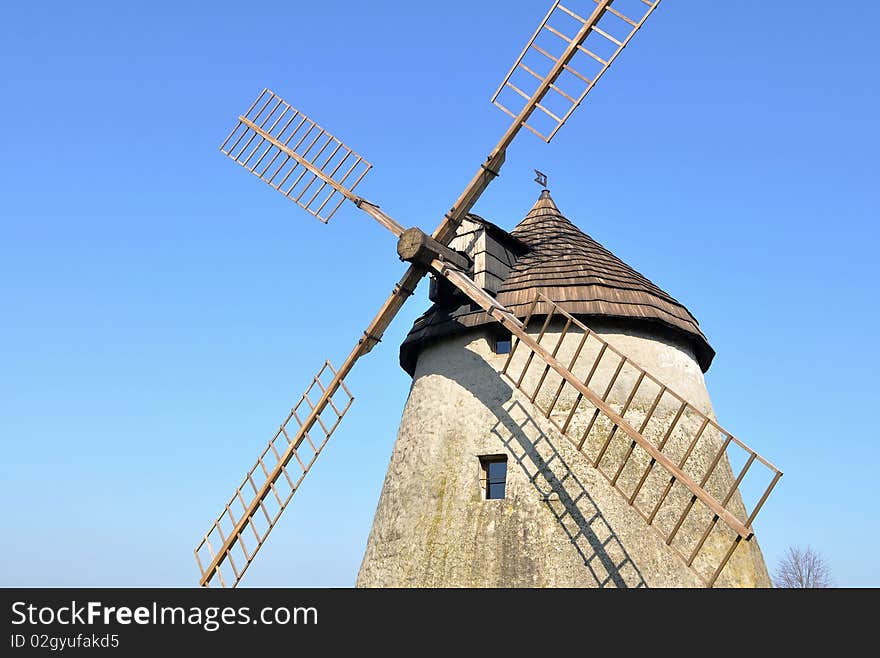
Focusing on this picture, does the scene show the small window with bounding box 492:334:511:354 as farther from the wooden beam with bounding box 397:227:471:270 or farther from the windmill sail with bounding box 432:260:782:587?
the wooden beam with bounding box 397:227:471:270

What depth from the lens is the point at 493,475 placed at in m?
9.34

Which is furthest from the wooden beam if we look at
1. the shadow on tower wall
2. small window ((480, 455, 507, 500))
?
small window ((480, 455, 507, 500))

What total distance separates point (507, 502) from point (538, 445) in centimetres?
73

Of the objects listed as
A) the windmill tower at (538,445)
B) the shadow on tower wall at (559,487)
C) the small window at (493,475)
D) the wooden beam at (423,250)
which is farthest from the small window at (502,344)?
the small window at (493,475)

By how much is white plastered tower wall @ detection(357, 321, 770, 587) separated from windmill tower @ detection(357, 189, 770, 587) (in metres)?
0.02

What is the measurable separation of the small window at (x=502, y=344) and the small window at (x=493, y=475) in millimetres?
1408

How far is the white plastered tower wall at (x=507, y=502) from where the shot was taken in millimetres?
8398

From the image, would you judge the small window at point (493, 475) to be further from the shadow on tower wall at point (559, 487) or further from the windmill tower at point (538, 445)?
the shadow on tower wall at point (559, 487)
